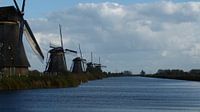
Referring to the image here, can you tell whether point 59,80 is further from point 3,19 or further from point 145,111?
point 145,111

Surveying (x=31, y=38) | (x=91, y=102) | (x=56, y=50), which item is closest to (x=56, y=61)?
(x=56, y=50)

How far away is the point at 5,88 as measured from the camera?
54.8 meters

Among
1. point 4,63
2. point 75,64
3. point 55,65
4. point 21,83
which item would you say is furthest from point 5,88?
point 75,64

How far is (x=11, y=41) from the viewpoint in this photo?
6353 centimetres

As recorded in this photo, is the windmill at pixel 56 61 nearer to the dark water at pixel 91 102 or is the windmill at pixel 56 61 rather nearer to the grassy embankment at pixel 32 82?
the grassy embankment at pixel 32 82

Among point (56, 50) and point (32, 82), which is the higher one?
point (56, 50)

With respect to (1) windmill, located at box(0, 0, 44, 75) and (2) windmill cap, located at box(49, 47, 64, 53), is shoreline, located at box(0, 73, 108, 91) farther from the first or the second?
(2) windmill cap, located at box(49, 47, 64, 53)

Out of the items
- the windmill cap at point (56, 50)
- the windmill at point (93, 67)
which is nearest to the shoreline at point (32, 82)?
the windmill cap at point (56, 50)

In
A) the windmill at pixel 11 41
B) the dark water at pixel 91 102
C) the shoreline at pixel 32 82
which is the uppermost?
the windmill at pixel 11 41

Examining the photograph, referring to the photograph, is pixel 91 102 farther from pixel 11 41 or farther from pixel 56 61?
pixel 56 61

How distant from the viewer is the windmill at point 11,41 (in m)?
62.9

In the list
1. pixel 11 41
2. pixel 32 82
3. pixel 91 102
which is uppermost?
pixel 11 41

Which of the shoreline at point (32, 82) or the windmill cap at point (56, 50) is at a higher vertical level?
the windmill cap at point (56, 50)

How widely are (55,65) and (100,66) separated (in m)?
104
